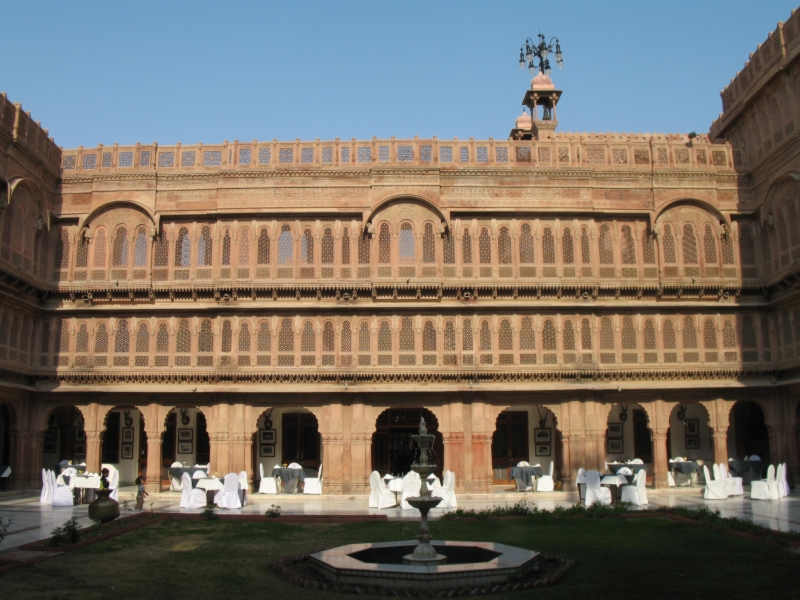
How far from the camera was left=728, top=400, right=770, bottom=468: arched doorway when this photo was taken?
96.2 ft

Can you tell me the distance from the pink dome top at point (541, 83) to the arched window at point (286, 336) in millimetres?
13794

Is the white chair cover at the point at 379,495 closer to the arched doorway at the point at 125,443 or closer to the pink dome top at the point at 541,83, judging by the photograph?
the arched doorway at the point at 125,443

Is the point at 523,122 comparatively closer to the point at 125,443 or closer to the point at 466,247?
the point at 466,247

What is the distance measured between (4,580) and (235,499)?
32.8 ft

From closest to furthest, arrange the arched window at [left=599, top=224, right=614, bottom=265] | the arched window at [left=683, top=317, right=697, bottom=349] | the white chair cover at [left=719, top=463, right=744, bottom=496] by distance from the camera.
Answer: the white chair cover at [left=719, top=463, right=744, bottom=496], the arched window at [left=683, top=317, right=697, bottom=349], the arched window at [left=599, top=224, right=614, bottom=265]

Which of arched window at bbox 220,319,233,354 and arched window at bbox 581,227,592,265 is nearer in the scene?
arched window at bbox 220,319,233,354

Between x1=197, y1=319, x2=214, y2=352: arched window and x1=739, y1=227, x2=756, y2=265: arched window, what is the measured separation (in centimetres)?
1741

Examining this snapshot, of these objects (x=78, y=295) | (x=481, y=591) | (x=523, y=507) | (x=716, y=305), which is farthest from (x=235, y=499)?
(x=716, y=305)

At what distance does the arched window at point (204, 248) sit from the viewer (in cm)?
2669

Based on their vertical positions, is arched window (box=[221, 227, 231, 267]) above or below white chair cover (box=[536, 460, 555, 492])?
above

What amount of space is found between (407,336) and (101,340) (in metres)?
9.80

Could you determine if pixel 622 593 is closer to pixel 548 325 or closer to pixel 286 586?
pixel 286 586

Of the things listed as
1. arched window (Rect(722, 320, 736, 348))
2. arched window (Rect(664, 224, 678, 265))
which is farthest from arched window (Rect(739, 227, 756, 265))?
arched window (Rect(664, 224, 678, 265))

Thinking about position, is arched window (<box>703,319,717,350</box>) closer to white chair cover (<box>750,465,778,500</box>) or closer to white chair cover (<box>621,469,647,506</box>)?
white chair cover (<box>750,465,778,500</box>)
